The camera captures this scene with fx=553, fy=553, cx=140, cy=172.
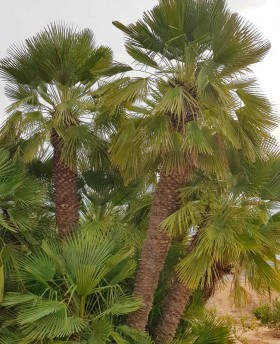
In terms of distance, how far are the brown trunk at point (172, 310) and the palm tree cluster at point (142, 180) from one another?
0.8 inches

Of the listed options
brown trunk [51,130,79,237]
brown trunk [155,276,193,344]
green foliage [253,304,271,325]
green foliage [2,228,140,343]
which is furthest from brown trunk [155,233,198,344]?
green foliage [253,304,271,325]

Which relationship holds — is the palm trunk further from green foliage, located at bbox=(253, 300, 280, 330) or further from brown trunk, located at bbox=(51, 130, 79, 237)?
green foliage, located at bbox=(253, 300, 280, 330)

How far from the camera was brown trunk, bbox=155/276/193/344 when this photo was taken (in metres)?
10.1

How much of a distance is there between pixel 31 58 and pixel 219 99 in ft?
13.5

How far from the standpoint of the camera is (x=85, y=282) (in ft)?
28.7

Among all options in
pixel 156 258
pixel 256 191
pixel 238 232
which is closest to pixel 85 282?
pixel 156 258

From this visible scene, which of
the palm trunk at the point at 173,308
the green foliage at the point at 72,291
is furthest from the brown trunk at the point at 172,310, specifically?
the green foliage at the point at 72,291

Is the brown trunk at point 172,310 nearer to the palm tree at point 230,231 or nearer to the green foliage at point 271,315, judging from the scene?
the palm tree at point 230,231

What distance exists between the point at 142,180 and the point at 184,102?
8.45 feet

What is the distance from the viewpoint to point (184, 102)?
941cm

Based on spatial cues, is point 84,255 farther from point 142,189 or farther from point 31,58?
point 31,58

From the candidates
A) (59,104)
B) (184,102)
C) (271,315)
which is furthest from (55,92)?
(271,315)

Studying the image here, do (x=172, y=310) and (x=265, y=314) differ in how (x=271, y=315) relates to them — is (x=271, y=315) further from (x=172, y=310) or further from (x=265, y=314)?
(x=172, y=310)

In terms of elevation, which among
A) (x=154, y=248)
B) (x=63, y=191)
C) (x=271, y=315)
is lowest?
(x=271, y=315)
